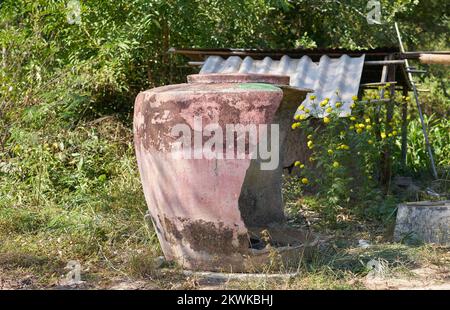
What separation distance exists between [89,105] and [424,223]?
4578 millimetres

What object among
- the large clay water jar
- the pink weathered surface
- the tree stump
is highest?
the pink weathered surface

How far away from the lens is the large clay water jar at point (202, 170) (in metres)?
4.74

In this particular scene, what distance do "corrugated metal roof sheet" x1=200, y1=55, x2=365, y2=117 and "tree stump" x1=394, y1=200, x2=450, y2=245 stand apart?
4.26 ft

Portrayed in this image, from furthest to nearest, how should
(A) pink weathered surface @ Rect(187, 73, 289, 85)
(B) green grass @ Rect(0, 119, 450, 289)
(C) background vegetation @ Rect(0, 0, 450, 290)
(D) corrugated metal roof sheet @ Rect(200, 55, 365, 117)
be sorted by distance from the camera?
(D) corrugated metal roof sheet @ Rect(200, 55, 365, 117) → (C) background vegetation @ Rect(0, 0, 450, 290) → (A) pink weathered surface @ Rect(187, 73, 289, 85) → (B) green grass @ Rect(0, 119, 450, 289)

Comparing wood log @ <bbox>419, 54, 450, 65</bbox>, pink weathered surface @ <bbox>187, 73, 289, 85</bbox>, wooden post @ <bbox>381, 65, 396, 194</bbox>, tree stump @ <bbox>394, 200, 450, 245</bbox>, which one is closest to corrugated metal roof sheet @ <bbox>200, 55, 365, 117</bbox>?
wooden post @ <bbox>381, 65, 396, 194</bbox>

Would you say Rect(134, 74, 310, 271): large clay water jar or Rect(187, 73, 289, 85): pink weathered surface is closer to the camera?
Rect(134, 74, 310, 271): large clay water jar

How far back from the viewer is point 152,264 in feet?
16.4

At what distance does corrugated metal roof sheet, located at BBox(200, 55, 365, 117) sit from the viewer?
7285 millimetres

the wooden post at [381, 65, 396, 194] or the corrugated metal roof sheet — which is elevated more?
the corrugated metal roof sheet

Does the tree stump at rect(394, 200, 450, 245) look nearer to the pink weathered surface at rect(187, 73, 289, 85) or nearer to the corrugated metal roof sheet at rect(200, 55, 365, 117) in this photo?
the corrugated metal roof sheet at rect(200, 55, 365, 117)

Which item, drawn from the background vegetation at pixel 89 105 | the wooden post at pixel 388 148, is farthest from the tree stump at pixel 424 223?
the background vegetation at pixel 89 105

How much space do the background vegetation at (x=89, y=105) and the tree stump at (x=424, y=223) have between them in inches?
84.7

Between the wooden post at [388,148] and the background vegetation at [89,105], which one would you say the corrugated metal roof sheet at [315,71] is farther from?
the background vegetation at [89,105]
